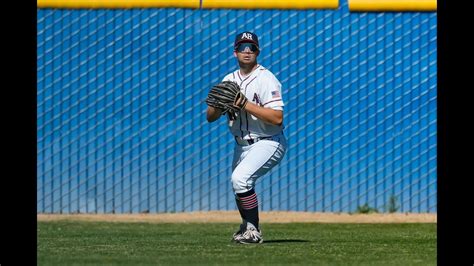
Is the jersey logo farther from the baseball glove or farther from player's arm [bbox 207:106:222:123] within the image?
player's arm [bbox 207:106:222:123]

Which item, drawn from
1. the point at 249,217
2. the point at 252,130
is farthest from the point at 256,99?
the point at 249,217

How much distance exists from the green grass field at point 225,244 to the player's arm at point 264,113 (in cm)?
94

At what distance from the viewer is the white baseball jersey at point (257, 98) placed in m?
9.20

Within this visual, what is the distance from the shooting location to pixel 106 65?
1264cm

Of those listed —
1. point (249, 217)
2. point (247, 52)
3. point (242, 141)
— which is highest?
point (247, 52)

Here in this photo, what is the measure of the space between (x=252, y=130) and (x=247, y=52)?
60 centimetres

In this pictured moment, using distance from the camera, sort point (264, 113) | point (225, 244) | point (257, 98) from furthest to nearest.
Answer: point (257, 98)
point (225, 244)
point (264, 113)

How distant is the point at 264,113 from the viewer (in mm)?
9047

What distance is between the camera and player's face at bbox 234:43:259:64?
9219 mm

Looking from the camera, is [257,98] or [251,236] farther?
[257,98]

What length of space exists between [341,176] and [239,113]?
3459mm

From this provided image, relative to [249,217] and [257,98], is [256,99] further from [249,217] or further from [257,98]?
[249,217]

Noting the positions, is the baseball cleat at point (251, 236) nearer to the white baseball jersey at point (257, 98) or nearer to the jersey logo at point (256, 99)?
the white baseball jersey at point (257, 98)

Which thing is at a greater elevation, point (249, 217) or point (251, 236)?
point (249, 217)
